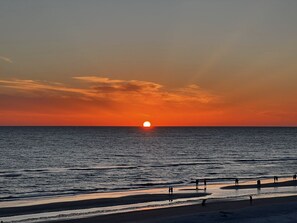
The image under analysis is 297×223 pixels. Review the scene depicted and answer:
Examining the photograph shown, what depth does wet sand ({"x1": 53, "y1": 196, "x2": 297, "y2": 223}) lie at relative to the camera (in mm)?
33656

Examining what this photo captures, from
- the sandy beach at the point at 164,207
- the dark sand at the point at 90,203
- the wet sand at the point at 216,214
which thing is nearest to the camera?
the wet sand at the point at 216,214

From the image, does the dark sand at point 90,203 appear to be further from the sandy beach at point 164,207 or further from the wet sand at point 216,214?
the wet sand at point 216,214

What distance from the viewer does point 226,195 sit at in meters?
49.5

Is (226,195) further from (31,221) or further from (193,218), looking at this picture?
(31,221)

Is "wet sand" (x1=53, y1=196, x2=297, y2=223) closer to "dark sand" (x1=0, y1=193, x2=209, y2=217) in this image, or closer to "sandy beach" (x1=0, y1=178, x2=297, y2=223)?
"sandy beach" (x1=0, y1=178, x2=297, y2=223)

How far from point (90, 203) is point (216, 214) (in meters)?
14.6

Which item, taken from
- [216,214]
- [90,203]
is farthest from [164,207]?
[90,203]

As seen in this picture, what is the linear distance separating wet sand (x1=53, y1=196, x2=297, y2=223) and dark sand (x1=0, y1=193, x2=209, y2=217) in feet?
20.3

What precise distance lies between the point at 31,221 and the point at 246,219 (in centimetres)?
1803

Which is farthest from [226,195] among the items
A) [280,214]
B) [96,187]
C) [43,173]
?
[43,173]

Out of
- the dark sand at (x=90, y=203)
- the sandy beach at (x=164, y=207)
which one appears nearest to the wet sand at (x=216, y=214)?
the sandy beach at (x=164, y=207)

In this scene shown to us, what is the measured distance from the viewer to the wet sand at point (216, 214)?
3366 cm

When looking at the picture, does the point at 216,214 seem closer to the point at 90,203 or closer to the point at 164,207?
the point at 164,207

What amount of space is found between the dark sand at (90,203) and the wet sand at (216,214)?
20.3 feet
